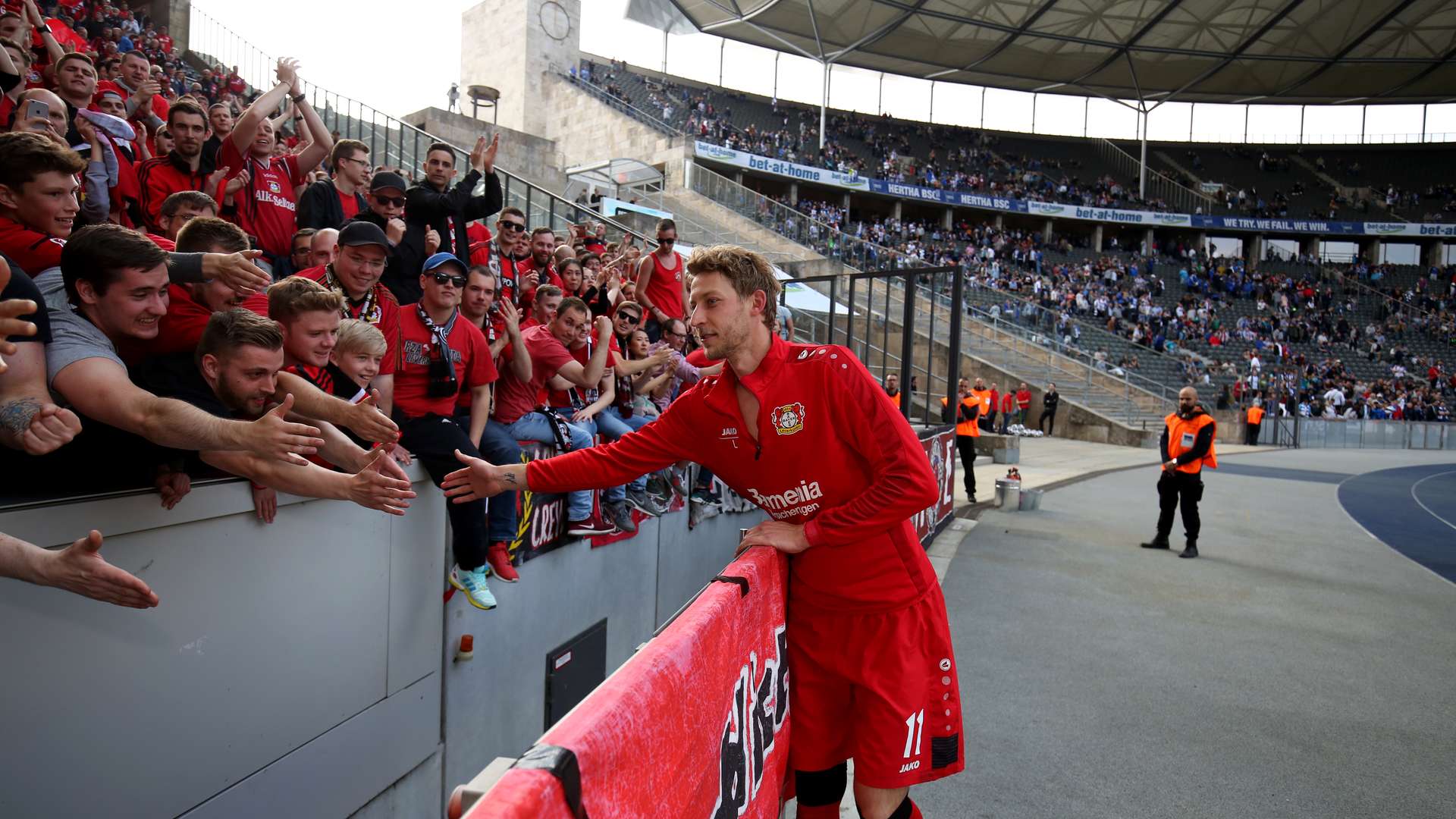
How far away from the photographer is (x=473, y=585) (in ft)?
13.6

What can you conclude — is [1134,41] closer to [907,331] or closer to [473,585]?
[907,331]

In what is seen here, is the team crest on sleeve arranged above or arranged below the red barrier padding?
above

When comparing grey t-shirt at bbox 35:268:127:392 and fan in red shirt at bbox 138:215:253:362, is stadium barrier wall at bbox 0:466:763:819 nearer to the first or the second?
grey t-shirt at bbox 35:268:127:392

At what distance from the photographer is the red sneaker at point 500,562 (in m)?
4.30

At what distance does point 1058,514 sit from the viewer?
12.5 meters

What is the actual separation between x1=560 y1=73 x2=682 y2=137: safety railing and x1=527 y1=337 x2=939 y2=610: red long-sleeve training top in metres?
35.2

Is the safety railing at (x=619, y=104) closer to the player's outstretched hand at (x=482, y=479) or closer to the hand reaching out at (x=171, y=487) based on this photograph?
the player's outstretched hand at (x=482, y=479)

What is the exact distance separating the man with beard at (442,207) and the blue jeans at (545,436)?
1.08 meters

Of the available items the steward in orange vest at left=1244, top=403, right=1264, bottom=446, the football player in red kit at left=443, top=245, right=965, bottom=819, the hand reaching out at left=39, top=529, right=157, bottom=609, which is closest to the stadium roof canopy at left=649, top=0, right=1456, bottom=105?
the steward in orange vest at left=1244, top=403, right=1264, bottom=446

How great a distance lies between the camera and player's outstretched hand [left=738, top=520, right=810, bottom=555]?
2.69 meters

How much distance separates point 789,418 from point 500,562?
87.4 inches

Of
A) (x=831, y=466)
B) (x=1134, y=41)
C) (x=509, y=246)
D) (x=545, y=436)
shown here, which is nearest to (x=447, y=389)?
(x=545, y=436)

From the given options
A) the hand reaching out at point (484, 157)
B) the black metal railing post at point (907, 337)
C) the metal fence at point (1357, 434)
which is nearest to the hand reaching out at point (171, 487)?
the hand reaching out at point (484, 157)

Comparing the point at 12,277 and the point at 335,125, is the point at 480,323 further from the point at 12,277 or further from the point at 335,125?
the point at 335,125
